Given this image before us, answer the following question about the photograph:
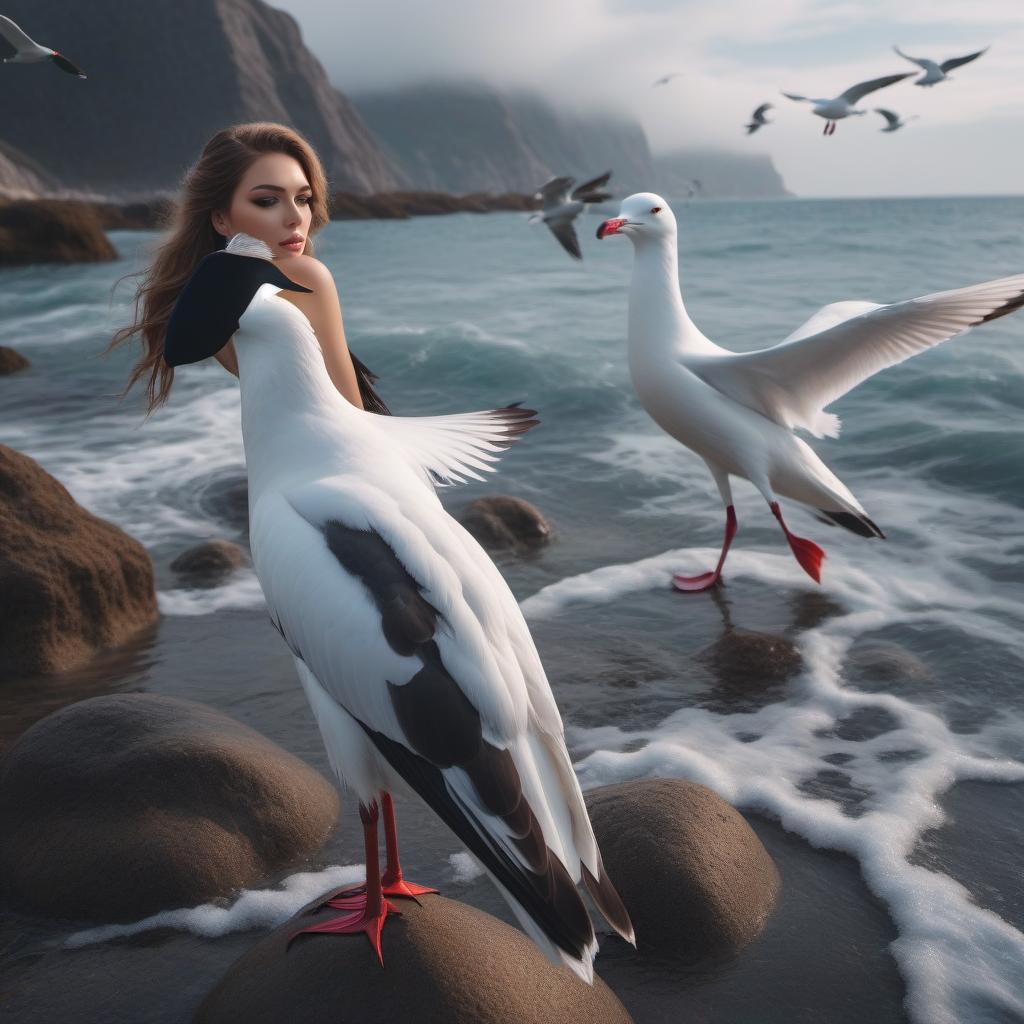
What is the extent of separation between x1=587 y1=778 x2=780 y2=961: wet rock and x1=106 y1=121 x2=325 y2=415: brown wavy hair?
2.19 meters

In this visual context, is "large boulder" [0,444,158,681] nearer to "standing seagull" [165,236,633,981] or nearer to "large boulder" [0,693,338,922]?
"large boulder" [0,693,338,922]

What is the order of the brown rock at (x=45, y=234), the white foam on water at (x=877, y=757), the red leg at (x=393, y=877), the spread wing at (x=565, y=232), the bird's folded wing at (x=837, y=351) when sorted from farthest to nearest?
1. the brown rock at (x=45, y=234)
2. the spread wing at (x=565, y=232)
3. the bird's folded wing at (x=837, y=351)
4. the white foam on water at (x=877, y=757)
5. the red leg at (x=393, y=877)

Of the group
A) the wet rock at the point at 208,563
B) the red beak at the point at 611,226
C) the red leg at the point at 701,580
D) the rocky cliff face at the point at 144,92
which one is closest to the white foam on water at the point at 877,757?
the red leg at the point at 701,580

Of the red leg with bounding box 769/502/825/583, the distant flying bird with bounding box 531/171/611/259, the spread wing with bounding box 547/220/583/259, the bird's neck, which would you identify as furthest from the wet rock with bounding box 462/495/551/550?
the spread wing with bounding box 547/220/583/259

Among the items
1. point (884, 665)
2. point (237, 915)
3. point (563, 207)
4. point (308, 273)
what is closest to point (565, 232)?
point (563, 207)

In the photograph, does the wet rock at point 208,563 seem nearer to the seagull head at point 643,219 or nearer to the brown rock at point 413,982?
the seagull head at point 643,219

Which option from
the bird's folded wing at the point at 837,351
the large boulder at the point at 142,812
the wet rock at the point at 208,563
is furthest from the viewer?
the wet rock at the point at 208,563

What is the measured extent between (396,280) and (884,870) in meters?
27.2

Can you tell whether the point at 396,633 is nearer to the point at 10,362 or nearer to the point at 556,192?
the point at 556,192

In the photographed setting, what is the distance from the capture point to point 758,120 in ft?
48.4

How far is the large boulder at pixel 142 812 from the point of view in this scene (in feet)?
11.5

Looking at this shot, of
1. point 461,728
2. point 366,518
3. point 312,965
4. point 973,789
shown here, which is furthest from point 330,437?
point 973,789

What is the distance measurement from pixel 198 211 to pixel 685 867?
2846 millimetres

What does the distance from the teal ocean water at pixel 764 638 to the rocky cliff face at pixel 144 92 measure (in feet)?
282
